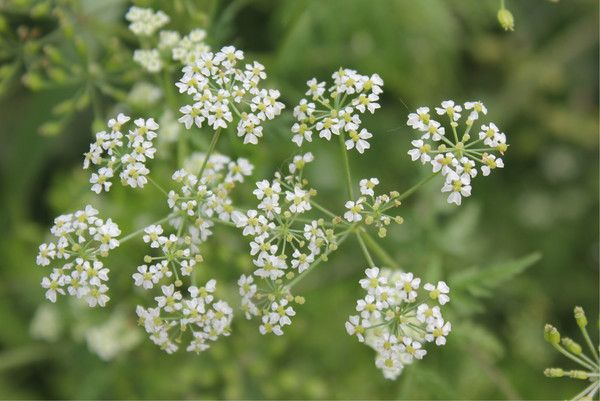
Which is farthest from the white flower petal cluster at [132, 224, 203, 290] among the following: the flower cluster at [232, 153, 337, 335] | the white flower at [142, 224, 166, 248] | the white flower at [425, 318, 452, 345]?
the white flower at [425, 318, 452, 345]

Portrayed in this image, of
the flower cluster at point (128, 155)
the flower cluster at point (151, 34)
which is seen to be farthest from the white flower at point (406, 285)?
the flower cluster at point (151, 34)

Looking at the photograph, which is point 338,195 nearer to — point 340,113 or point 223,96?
point 340,113

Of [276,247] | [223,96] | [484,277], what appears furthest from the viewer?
[484,277]

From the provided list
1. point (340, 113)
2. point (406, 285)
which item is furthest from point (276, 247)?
point (340, 113)

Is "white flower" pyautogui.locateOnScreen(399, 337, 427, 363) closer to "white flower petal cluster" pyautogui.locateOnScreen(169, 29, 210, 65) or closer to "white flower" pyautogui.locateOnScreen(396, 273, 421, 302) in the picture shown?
"white flower" pyautogui.locateOnScreen(396, 273, 421, 302)

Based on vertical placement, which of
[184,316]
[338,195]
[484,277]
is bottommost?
[338,195]

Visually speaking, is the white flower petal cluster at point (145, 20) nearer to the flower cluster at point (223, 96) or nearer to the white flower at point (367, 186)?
the flower cluster at point (223, 96)

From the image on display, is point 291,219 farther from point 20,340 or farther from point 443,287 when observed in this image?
point 20,340
